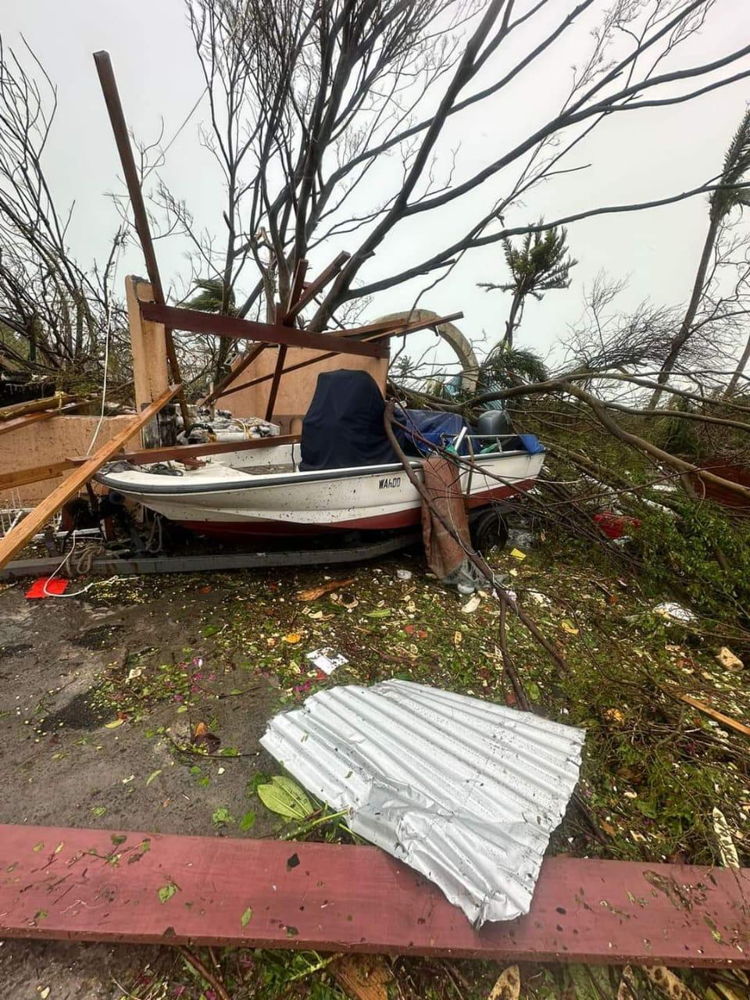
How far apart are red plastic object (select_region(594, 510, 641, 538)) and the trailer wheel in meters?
1.03

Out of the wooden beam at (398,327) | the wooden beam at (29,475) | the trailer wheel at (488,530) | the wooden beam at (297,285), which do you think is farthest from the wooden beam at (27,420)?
the trailer wheel at (488,530)

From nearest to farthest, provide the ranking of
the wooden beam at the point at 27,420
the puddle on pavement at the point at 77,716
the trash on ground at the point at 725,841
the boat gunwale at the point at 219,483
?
the trash on ground at the point at 725,841 → the puddle on pavement at the point at 77,716 → the boat gunwale at the point at 219,483 → the wooden beam at the point at 27,420

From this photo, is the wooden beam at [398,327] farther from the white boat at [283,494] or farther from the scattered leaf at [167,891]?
the scattered leaf at [167,891]

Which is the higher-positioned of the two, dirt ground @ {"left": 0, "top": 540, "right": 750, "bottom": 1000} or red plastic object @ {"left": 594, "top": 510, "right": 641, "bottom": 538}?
red plastic object @ {"left": 594, "top": 510, "right": 641, "bottom": 538}

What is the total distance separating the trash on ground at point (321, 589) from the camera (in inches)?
123

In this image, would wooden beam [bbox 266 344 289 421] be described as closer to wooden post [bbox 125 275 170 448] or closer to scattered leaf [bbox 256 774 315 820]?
wooden post [bbox 125 275 170 448]

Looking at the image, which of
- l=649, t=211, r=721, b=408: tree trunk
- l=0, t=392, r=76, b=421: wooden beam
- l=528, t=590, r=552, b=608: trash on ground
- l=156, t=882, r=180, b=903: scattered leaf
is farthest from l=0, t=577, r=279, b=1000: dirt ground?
l=649, t=211, r=721, b=408: tree trunk

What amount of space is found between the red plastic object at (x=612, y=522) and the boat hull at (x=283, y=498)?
62.3 inches

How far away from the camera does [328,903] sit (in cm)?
115

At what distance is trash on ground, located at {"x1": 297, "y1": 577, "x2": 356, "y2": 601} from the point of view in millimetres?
3125

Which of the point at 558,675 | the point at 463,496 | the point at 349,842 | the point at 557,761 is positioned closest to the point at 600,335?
the point at 463,496

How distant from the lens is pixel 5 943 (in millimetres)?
1114

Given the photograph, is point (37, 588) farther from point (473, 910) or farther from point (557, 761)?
point (557, 761)

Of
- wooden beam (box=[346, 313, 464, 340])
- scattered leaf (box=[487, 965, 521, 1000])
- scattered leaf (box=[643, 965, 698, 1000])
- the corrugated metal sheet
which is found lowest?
scattered leaf (box=[487, 965, 521, 1000])
